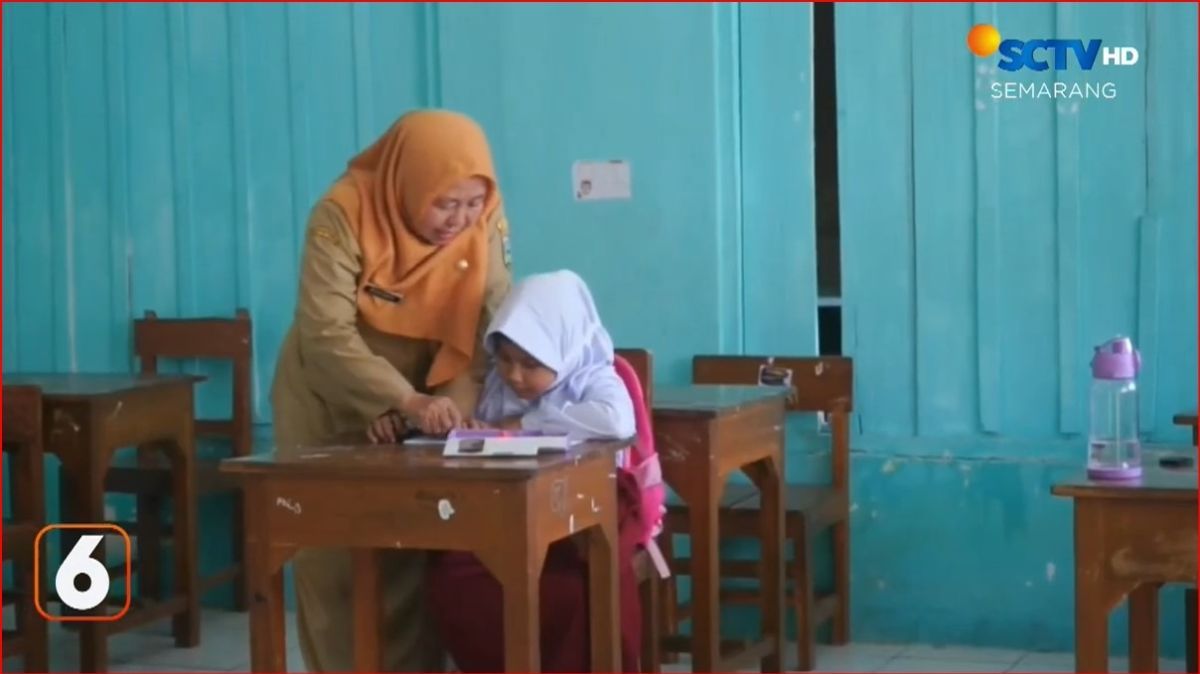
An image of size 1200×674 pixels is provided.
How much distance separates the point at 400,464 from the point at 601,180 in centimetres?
198

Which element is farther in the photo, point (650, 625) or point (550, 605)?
point (650, 625)

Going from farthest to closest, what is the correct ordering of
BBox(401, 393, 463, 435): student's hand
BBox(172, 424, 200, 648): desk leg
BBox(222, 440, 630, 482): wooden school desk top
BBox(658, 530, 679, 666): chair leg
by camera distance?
BBox(172, 424, 200, 648): desk leg
BBox(658, 530, 679, 666): chair leg
BBox(401, 393, 463, 435): student's hand
BBox(222, 440, 630, 482): wooden school desk top

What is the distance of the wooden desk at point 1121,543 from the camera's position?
2.46m

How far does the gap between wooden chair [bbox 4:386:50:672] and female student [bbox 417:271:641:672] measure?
3.84ft

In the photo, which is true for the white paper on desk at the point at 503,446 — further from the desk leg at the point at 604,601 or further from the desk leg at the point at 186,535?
the desk leg at the point at 186,535

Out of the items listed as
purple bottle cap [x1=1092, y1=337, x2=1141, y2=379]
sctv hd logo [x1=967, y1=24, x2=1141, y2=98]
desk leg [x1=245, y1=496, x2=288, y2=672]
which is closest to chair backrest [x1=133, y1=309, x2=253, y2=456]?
desk leg [x1=245, y1=496, x2=288, y2=672]

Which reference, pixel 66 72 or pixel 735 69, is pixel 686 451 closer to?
pixel 735 69

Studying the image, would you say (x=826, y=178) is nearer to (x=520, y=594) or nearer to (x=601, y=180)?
(x=601, y=180)

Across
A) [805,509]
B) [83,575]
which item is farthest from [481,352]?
[83,575]

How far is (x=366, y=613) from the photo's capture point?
2.83 m

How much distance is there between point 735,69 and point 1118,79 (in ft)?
3.12

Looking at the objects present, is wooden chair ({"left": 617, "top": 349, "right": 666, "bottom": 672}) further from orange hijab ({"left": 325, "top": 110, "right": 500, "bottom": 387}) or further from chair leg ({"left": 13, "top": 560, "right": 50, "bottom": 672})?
chair leg ({"left": 13, "top": 560, "right": 50, "bottom": 672})

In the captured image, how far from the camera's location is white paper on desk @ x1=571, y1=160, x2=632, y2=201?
4.43 metres

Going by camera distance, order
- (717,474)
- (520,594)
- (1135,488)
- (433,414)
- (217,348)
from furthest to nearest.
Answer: (217,348), (717,474), (433,414), (520,594), (1135,488)
